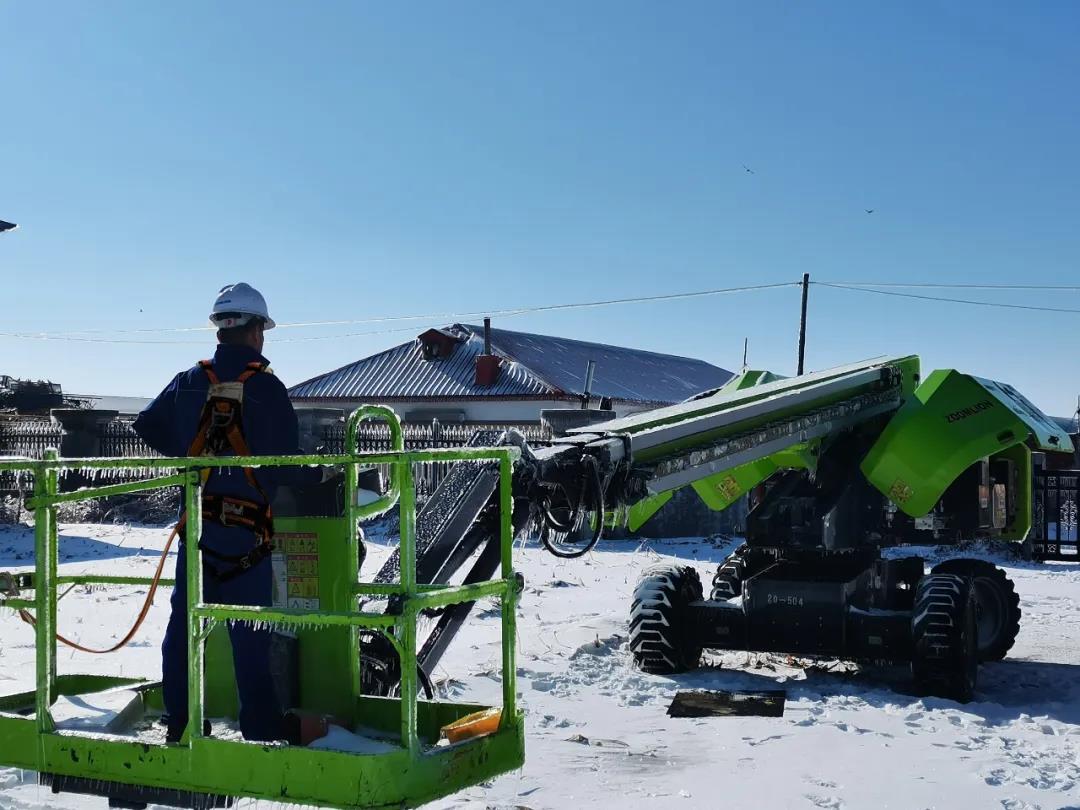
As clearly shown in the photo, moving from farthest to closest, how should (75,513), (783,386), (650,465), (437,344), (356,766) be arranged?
(437,344) → (75,513) → (783,386) → (650,465) → (356,766)

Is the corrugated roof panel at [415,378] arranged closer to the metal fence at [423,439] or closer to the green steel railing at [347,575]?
the metal fence at [423,439]

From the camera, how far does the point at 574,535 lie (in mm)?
5629

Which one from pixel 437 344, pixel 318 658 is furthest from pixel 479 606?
pixel 437 344

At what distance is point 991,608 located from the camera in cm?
921

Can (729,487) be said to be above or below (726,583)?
above

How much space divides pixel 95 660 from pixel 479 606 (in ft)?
11.4

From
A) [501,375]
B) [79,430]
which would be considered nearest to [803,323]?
[501,375]

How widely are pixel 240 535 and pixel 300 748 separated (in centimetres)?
91

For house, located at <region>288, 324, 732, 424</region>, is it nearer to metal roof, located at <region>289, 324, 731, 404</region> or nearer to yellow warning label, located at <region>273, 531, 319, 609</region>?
metal roof, located at <region>289, 324, 731, 404</region>

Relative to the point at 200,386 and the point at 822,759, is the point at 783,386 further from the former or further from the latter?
the point at 200,386

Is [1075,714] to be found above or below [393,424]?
below

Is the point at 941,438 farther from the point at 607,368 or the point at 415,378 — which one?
the point at 607,368

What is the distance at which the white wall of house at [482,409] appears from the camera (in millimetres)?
38594

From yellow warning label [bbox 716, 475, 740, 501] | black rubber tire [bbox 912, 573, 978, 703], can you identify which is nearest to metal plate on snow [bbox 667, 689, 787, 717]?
black rubber tire [bbox 912, 573, 978, 703]
